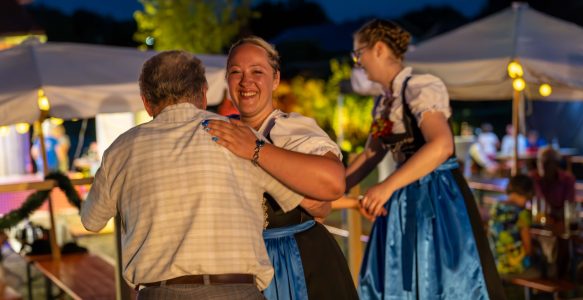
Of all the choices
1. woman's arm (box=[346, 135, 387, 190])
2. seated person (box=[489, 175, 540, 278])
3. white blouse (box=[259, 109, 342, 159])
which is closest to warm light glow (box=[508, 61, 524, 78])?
seated person (box=[489, 175, 540, 278])

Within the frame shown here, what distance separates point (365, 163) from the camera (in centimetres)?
395

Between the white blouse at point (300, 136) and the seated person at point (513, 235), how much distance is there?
409cm

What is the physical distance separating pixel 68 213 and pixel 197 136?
1035 centimetres

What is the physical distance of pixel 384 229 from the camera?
3779 millimetres

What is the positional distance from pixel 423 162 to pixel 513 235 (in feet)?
10.9

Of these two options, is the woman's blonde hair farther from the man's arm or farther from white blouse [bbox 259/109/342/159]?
the man's arm

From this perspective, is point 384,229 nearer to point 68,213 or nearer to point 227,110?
point 227,110

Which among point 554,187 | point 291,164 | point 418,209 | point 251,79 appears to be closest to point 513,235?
point 554,187

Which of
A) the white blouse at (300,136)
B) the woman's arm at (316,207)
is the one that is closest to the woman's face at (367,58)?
the white blouse at (300,136)

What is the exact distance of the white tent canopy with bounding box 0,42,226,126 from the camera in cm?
630

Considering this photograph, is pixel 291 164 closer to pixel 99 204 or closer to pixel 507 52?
pixel 99 204

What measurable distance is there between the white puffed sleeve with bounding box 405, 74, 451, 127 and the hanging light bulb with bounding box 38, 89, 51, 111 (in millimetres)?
3663

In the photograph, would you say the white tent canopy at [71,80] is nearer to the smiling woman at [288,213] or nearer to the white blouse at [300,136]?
the smiling woman at [288,213]

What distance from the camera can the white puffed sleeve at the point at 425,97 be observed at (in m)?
3.51
